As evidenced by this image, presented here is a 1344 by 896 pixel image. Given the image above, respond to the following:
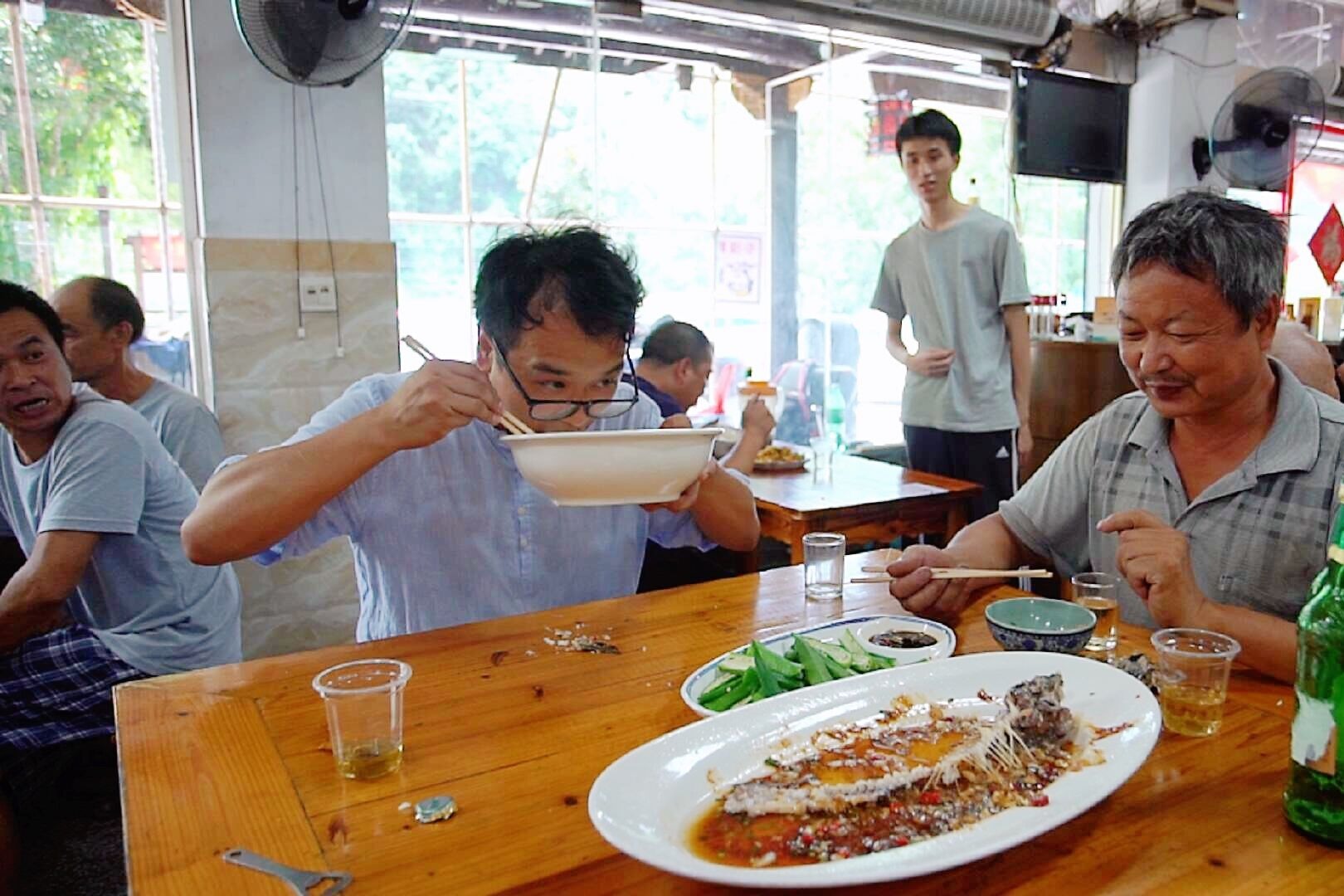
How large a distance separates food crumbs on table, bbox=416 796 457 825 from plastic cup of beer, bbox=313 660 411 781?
95 mm

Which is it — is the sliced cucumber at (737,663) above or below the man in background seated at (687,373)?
below

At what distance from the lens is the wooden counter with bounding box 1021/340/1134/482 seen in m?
4.66

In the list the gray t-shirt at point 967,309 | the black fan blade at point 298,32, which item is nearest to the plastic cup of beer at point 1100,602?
the gray t-shirt at point 967,309

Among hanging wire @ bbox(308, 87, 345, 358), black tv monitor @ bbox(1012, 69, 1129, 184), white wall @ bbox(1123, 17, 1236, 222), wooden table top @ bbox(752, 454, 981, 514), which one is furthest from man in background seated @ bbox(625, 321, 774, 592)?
white wall @ bbox(1123, 17, 1236, 222)

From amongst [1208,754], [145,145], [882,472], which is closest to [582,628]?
[1208,754]

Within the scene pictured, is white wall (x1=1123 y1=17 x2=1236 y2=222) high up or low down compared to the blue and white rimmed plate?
up

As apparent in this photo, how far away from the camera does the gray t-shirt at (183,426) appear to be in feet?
10.3

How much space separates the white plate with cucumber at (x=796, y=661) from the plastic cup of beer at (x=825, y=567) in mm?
192

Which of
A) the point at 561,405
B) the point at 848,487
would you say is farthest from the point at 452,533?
the point at 848,487

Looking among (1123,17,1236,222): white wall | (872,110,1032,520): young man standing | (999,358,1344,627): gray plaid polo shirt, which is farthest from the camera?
(1123,17,1236,222): white wall

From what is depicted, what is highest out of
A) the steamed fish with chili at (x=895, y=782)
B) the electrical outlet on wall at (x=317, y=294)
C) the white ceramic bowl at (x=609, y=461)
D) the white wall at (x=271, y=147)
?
the white wall at (x=271, y=147)

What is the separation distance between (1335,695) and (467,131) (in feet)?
15.1

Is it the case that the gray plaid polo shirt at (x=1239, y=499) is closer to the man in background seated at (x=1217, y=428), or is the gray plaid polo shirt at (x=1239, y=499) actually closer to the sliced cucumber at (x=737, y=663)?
the man in background seated at (x=1217, y=428)

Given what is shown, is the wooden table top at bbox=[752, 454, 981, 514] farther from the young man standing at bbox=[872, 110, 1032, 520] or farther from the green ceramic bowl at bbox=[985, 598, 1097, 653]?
the green ceramic bowl at bbox=[985, 598, 1097, 653]
